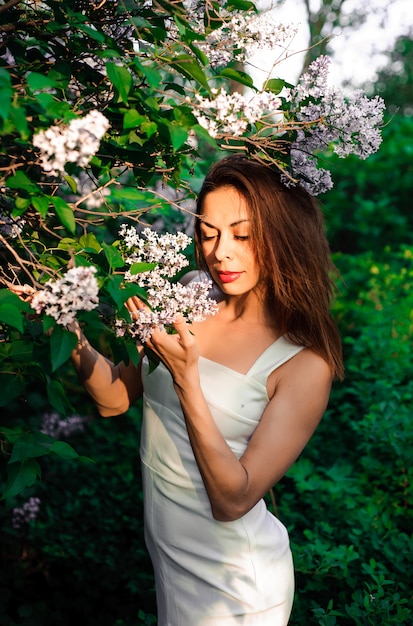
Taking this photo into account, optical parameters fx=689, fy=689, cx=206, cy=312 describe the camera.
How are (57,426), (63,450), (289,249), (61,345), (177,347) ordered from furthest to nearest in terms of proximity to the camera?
(57,426) < (289,249) < (177,347) < (63,450) < (61,345)

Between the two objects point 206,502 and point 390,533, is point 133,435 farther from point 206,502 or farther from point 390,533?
point 206,502

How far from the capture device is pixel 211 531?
6.81 feet

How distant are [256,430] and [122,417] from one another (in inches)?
116

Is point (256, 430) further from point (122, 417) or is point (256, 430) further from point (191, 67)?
point (122, 417)

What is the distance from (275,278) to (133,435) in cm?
270

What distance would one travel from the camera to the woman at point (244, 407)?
2049 millimetres

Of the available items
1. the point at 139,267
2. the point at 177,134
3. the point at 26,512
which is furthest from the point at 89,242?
the point at 26,512

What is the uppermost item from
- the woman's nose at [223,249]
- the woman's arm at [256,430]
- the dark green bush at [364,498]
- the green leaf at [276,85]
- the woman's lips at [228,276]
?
the green leaf at [276,85]

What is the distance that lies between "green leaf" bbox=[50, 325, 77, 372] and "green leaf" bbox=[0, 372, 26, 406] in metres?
0.23

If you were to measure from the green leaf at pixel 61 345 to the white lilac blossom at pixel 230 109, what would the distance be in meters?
0.52

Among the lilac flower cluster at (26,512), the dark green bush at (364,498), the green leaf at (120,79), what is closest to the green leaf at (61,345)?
the green leaf at (120,79)

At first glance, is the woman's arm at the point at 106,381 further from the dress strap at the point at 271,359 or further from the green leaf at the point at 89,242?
the green leaf at the point at 89,242

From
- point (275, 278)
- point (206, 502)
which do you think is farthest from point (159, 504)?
point (275, 278)

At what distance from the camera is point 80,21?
147cm
